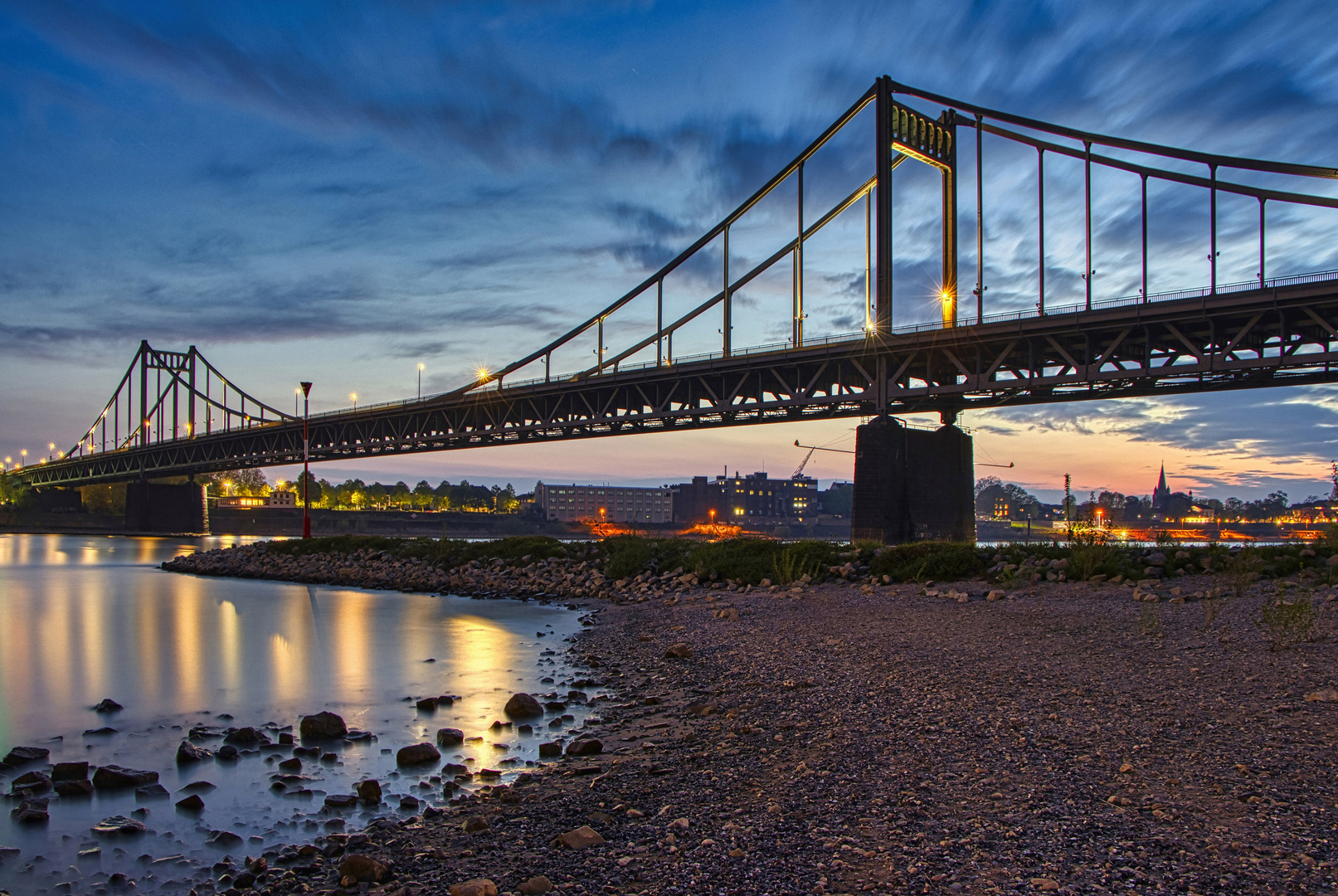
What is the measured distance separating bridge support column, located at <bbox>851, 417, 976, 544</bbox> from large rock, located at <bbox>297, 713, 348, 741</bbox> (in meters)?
30.0

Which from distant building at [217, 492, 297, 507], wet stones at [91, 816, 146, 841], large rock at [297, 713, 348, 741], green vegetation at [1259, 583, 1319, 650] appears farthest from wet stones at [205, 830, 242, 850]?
distant building at [217, 492, 297, 507]

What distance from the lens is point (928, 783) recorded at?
5.41 meters

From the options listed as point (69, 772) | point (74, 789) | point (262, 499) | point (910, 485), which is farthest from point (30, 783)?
point (262, 499)

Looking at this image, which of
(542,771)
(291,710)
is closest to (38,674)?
(291,710)

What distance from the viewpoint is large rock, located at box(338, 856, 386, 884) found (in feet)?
15.8

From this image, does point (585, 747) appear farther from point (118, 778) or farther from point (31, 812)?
point (31, 812)

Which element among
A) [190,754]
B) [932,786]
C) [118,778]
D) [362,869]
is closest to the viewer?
[362,869]

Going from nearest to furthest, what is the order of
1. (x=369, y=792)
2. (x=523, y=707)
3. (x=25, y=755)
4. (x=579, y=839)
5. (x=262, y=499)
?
1. (x=579, y=839)
2. (x=369, y=792)
3. (x=25, y=755)
4. (x=523, y=707)
5. (x=262, y=499)

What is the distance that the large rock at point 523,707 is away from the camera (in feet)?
30.7

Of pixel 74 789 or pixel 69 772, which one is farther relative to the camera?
pixel 69 772

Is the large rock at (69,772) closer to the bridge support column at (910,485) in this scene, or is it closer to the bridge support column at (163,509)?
the bridge support column at (910,485)

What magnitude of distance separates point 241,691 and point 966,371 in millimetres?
33963

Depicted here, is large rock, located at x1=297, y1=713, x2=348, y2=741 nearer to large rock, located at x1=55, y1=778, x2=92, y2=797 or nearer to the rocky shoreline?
large rock, located at x1=55, y1=778, x2=92, y2=797

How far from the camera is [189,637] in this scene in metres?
17.9
